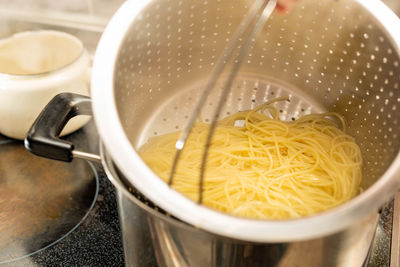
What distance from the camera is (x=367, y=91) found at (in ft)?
2.16

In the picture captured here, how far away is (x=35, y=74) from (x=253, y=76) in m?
0.41

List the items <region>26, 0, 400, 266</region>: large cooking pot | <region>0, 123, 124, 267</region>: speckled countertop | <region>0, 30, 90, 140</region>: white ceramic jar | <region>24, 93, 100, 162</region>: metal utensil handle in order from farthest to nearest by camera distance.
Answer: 1. <region>0, 30, 90, 140</region>: white ceramic jar
2. <region>0, 123, 124, 267</region>: speckled countertop
3. <region>24, 93, 100, 162</region>: metal utensil handle
4. <region>26, 0, 400, 266</region>: large cooking pot

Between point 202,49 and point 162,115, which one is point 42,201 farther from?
point 202,49

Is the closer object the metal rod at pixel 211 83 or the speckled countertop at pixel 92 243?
the metal rod at pixel 211 83

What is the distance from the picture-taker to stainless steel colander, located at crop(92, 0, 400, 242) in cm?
42

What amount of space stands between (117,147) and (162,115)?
1.02ft

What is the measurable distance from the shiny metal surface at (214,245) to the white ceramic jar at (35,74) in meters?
0.39

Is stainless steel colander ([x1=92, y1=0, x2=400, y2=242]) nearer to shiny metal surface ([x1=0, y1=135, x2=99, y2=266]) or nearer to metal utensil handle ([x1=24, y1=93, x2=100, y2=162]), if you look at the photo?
metal utensil handle ([x1=24, y1=93, x2=100, y2=162])

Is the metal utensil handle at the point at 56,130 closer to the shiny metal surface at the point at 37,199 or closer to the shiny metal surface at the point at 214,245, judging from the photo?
the shiny metal surface at the point at 214,245

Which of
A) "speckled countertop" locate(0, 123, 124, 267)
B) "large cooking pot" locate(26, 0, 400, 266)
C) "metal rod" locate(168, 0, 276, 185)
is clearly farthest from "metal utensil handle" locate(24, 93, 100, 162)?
"speckled countertop" locate(0, 123, 124, 267)

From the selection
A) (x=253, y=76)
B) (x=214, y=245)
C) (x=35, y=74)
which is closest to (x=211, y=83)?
(x=214, y=245)

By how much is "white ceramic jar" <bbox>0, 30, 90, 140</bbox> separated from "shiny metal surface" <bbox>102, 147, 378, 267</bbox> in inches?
15.2

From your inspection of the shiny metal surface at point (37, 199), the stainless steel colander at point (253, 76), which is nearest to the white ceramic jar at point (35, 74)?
the shiny metal surface at point (37, 199)

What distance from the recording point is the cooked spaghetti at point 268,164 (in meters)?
0.61
